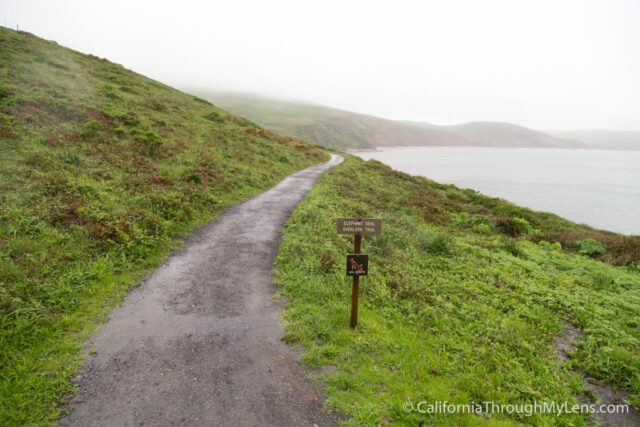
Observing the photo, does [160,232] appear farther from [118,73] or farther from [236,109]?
[236,109]

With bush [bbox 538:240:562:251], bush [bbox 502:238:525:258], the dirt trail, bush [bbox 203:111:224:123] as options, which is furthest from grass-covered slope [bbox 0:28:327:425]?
bush [bbox 538:240:562:251]

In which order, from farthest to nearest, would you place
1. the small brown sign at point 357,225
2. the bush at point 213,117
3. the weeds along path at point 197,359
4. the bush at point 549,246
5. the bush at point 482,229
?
the bush at point 213,117 → the bush at point 482,229 → the bush at point 549,246 → the small brown sign at point 357,225 → the weeds along path at point 197,359

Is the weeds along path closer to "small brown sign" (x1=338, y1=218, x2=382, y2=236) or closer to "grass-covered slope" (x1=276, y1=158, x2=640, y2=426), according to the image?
"grass-covered slope" (x1=276, y1=158, x2=640, y2=426)

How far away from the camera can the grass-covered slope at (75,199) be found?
20.7ft

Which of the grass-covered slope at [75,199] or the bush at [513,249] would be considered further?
the bush at [513,249]

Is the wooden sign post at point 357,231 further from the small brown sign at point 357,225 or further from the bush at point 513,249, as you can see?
the bush at point 513,249

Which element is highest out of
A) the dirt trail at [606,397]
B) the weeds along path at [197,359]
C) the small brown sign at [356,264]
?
the small brown sign at [356,264]

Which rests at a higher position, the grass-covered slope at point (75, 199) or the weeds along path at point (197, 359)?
the grass-covered slope at point (75, 199)

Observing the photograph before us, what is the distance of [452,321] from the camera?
27.6ft

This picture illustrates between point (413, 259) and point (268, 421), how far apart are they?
8789mm

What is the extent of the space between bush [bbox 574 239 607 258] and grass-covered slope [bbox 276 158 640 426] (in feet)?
2.32

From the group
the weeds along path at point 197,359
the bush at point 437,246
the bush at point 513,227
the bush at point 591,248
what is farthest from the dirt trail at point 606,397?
the bush at point 513,227

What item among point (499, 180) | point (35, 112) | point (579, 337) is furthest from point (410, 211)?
point (499, 180)

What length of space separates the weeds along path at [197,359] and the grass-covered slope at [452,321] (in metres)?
0.66
